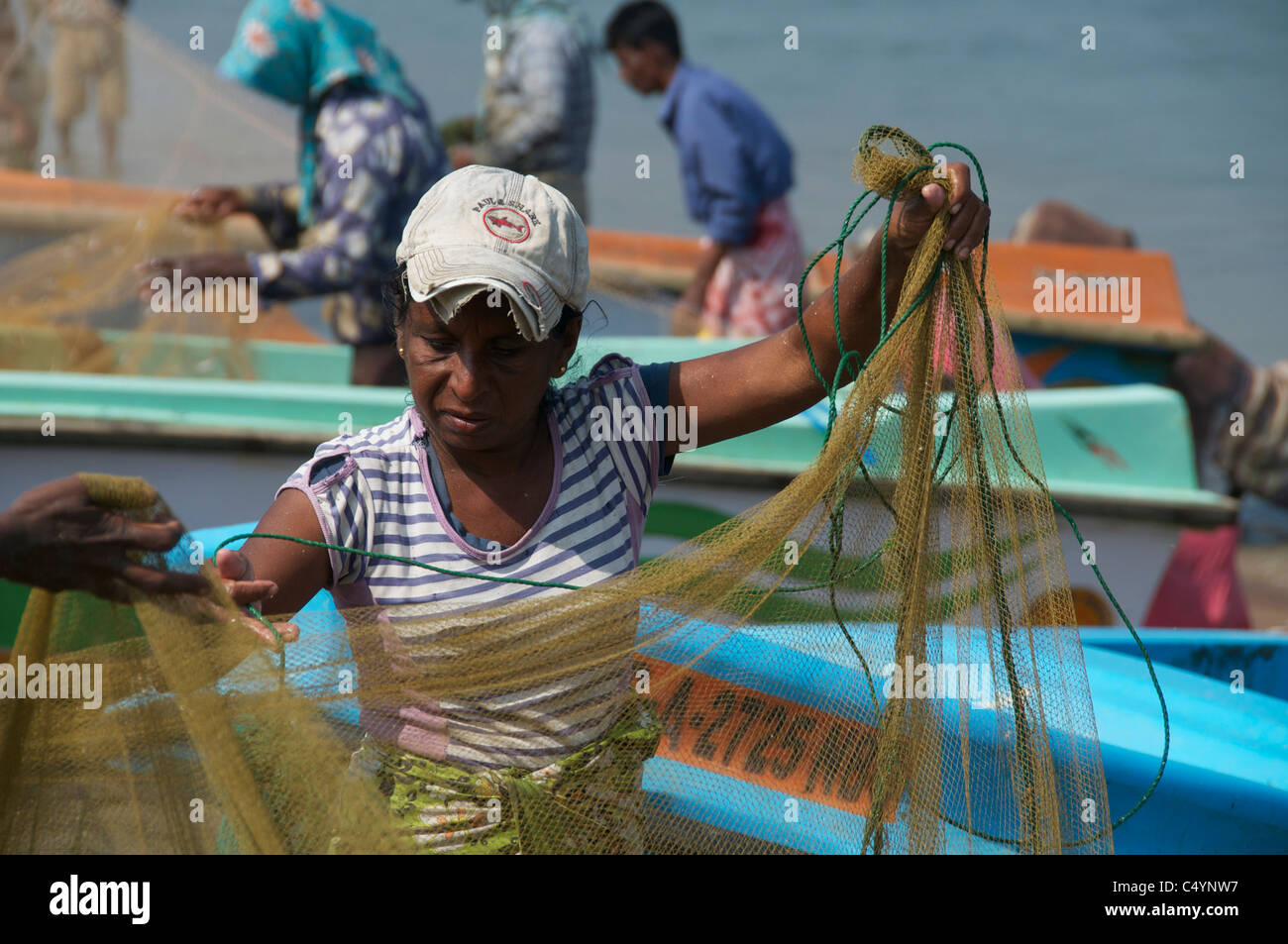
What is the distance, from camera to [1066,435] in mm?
5652

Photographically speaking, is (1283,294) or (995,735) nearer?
(995,735)

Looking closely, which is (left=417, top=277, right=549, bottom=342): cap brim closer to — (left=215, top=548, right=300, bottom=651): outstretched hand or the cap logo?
the cap logo

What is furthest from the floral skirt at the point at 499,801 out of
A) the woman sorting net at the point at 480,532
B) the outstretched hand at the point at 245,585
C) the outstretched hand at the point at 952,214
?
the outstretched hand at the point at 952,214

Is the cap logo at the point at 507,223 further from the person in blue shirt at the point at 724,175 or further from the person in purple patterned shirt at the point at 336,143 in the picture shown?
the person in blue shirt at the point at 724,175

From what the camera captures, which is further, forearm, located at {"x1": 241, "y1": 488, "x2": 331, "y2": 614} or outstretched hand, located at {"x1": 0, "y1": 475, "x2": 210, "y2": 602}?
forearm, located at {"x1": 241, "y1": 488, "x2": 331, "y2": 614}

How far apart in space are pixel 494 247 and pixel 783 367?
59 centimetres

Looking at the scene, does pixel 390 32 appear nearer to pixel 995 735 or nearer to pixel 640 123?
pixel 640 123

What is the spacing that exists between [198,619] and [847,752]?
1.06 metres

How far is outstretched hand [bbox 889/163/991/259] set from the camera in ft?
6.72

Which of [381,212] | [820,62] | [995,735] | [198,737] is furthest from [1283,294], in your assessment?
[198,737]

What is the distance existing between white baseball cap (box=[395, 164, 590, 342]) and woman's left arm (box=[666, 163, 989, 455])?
35 centimetres

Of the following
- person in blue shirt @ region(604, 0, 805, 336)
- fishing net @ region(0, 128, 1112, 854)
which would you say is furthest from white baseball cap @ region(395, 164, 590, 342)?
person in blue shirt @ region(604, 0, 805, 336)

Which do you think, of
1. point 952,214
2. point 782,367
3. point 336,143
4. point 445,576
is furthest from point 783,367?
point 336,143

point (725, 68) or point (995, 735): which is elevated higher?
point (725, 68)
